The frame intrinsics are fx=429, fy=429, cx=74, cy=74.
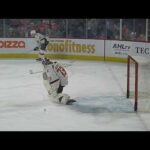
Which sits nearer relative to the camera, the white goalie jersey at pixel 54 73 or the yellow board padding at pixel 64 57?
the white goalie jersey at pixel 54 73

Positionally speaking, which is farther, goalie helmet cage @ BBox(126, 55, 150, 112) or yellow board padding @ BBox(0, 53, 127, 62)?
yellow board padding @ BBox(0, 53, 127, 62)

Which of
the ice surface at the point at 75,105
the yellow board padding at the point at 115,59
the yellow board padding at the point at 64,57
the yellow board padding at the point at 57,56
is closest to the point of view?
the ice surface at the point at 75,105

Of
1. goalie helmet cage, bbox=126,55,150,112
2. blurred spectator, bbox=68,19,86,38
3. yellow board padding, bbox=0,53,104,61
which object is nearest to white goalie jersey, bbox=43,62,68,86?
goalie helmet cage, bbox=126,55,150,112

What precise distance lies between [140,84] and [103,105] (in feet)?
9.68

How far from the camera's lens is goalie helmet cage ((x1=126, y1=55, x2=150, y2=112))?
9.97 m

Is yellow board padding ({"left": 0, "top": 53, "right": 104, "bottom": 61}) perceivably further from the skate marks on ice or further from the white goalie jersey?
the white goalie jersey

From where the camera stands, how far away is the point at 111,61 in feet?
60.9

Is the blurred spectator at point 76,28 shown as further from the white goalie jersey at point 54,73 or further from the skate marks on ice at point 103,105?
the white goalie jersey at point 54,73

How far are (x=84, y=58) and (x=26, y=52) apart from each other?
2827mm

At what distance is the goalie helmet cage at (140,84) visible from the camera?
32.7 ft

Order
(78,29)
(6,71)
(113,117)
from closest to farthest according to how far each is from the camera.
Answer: (113,117) → (6,71) → (78,29)

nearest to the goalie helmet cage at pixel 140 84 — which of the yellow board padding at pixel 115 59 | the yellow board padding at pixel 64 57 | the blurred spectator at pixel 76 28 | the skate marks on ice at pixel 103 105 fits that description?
the skate marks on ice at pixel 103 105
